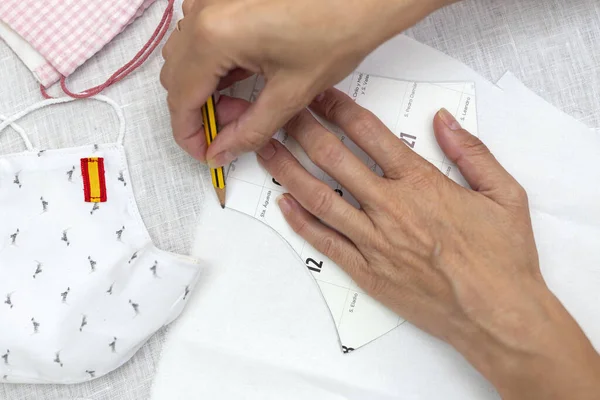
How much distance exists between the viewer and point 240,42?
2.04ft

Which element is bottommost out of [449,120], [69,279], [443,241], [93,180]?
[69,279]

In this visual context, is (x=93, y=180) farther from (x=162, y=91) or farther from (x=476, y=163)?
Answer: (x=476, y=163)

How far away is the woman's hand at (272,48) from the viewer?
61 cm

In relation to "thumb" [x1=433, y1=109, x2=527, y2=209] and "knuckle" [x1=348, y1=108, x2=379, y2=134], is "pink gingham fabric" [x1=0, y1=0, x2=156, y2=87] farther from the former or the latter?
"thumb" [x1=433, y1=109, x2=527, y2=209]

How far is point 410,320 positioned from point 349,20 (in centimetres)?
43

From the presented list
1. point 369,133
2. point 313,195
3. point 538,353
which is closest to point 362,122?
point 369,133

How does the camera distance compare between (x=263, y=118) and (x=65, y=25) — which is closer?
(x=263, y=118)

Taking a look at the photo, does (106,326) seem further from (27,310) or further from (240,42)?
(240,42)

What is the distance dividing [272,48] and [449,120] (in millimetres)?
323

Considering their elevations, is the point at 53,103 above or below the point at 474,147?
below

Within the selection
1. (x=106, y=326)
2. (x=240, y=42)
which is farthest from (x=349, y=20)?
(x=106, y=326)

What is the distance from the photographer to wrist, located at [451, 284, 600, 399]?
689mm

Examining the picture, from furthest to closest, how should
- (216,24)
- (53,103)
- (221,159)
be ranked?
(53,103) < (221,159) < (216,24)

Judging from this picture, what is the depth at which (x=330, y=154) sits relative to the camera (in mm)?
756
